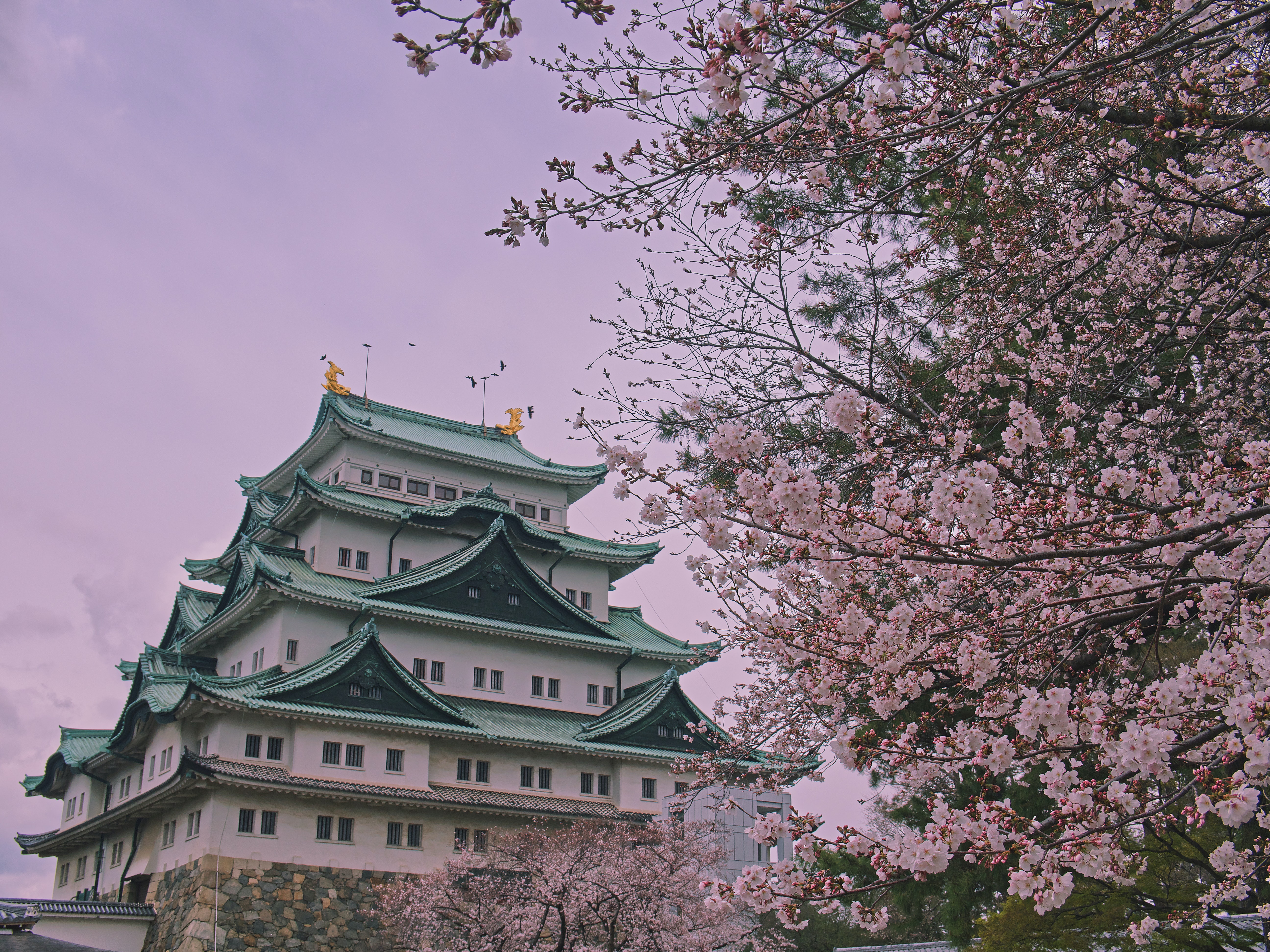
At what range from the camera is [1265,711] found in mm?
4203

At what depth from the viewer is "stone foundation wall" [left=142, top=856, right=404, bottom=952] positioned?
23328 mm

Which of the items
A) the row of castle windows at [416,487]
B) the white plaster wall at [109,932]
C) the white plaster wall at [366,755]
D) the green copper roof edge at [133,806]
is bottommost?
→ the white plaster wall at [109,932]

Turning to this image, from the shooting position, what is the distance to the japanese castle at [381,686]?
85.1 feet

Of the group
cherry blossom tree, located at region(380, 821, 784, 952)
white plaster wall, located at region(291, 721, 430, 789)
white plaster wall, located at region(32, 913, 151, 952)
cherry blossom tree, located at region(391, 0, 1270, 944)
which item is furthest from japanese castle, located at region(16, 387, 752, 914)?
cherry blossom tree, located at region(391, 0, 1270, 944)

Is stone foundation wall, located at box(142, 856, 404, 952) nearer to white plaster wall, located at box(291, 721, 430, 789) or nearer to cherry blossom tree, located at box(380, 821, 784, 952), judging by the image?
cherry blossom tree, located at box(380, 821, 784, 952)

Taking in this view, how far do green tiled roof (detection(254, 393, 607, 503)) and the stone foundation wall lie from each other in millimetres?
14758

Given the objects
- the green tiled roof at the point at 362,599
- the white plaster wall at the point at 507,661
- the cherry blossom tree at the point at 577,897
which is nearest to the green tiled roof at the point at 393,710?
the white plaster wall at the point at 507,661

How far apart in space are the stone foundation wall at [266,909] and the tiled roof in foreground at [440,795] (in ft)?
6.36

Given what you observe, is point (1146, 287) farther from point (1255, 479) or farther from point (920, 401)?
point (1255, 479)

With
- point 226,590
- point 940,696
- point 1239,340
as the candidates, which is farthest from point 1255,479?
point 226,590

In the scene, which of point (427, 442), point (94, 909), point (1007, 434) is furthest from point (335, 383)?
point (1007, 434)

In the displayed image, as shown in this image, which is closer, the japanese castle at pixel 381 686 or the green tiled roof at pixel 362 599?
the japanese castle at pixel 381 686

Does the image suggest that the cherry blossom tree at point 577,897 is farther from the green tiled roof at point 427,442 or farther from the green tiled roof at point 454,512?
the green tiled roof at point 427,442

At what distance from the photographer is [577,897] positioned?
18.2 m
